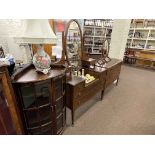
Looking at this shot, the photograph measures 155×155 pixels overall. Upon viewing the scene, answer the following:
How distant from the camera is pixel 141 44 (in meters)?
5.43

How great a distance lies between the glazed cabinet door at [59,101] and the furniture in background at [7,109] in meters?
0.44

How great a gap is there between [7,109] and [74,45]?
4.65 feet

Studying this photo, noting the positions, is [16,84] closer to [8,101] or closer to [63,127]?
[8,101]

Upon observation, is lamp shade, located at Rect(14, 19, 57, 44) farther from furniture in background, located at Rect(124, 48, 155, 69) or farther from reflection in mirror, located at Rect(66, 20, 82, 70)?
furniture in background, located at Rect(124, 48, 155, 69)

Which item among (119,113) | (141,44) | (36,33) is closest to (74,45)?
(36,33)

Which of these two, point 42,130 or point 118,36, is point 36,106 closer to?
point 42,130

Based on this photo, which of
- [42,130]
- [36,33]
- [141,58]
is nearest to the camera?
[36,33]

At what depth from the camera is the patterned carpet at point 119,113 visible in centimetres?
198

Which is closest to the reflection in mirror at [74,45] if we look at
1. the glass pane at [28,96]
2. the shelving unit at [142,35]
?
the glass pane at [28,96]

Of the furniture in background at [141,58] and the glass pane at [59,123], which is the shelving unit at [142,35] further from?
the glass pane at [59,123]

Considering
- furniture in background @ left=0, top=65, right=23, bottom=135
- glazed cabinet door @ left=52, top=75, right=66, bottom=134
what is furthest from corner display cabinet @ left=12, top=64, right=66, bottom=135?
Answer: furniture in background @ left=0, top=65, right=23, bottom=135

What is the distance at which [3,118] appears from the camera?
3.87ft

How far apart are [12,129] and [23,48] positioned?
2.40 m
